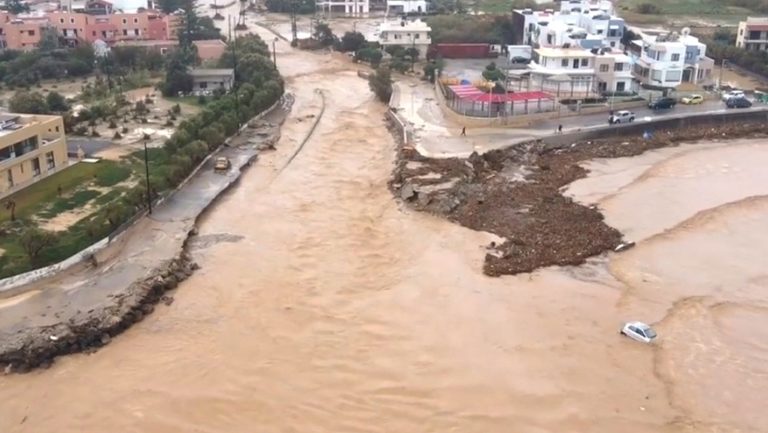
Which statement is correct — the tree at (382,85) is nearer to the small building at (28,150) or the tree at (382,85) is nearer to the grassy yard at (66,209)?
the grassy yard at (66,209)

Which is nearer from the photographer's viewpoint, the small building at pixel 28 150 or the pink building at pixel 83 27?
the small building at pixel 28 150

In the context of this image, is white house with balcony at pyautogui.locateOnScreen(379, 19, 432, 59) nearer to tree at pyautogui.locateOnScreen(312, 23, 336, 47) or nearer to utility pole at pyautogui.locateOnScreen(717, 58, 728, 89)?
tree at pyautogui.locateOnScreen(312, 23, 336, 47)

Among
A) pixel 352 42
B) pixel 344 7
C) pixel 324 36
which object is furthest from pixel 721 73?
pixel 344 7

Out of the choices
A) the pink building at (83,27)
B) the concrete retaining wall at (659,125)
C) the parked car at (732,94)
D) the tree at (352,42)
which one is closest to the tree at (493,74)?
the concrete retaining wall at (659,125)

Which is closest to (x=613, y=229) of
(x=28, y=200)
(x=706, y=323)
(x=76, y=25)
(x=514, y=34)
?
(x=706, y=323)

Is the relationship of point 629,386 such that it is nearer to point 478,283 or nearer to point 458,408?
point 458,408

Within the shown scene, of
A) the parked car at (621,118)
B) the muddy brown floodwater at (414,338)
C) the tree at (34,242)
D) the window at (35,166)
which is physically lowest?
the muddy brown floodwater at (414,338)
